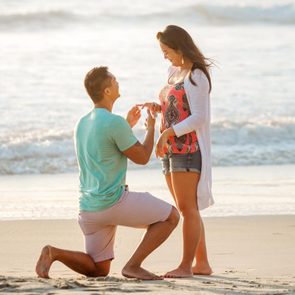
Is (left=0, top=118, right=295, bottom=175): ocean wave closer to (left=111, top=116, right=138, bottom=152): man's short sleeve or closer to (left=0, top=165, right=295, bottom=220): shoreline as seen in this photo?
(left=0, top=165, right=295, bottom=220): shoreline

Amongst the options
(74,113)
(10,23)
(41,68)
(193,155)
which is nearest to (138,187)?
(193,155)

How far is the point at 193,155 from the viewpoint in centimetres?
646

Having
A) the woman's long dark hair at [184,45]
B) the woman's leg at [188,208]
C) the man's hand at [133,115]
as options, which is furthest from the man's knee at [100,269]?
the woman's long dark hair at [184,45]

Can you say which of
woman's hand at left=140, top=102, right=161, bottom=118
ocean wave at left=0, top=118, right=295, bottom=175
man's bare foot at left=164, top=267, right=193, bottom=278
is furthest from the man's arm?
ocean wave at left=0, top=118, right=295, bottom=175

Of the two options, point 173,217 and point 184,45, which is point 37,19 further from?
point 173,217

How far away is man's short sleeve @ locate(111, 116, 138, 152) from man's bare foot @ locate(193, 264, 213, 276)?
1.00 meters

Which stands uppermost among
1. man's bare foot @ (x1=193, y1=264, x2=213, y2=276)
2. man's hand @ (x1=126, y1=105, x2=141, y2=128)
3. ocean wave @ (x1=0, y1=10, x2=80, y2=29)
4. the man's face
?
ocean wave @ (x1=0, y1=10, x2=80, y2=29)

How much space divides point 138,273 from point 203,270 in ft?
1.90

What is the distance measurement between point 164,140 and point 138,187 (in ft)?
16.1

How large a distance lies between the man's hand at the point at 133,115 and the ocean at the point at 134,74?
3.16 m

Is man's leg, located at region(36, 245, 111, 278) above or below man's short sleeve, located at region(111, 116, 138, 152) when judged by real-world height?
below

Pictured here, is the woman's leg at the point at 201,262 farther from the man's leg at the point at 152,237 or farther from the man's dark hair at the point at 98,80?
the man's dark hair at the point at 98,80

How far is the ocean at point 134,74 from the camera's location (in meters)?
13.7

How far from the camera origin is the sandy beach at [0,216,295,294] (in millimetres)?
5742
